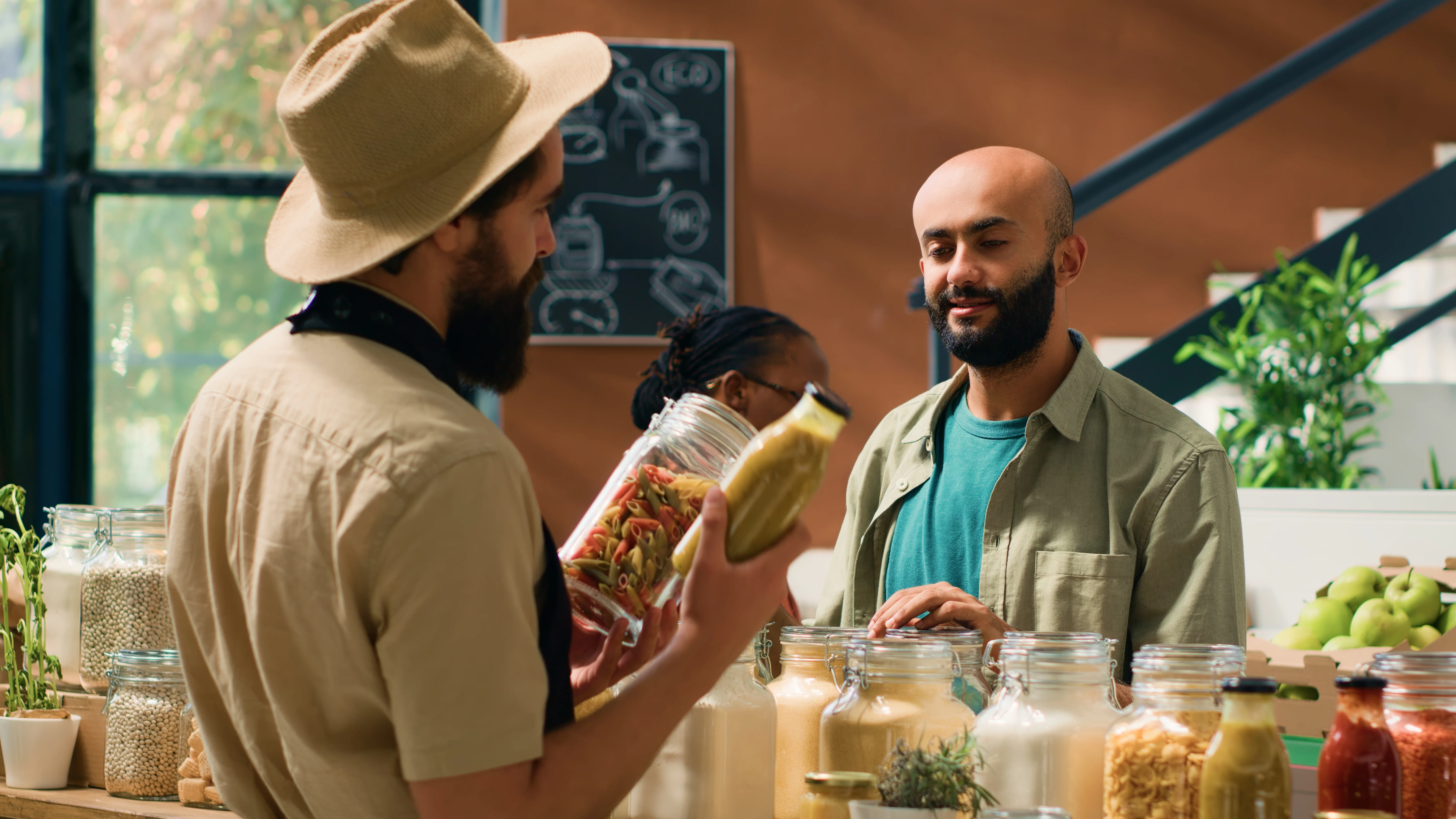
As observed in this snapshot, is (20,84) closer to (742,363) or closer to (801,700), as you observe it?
(742,363)

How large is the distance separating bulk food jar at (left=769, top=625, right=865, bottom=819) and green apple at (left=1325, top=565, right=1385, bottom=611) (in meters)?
1.24

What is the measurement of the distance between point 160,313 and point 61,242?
36 cm

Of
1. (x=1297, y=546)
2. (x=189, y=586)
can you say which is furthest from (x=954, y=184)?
(x=1297, y=546)

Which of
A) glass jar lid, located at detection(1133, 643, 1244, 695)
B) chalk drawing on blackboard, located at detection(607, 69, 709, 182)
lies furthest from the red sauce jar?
chalk drawing on blackboard, located at detection(607, 69, 709, 182)

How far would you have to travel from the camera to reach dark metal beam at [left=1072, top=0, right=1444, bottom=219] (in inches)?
129

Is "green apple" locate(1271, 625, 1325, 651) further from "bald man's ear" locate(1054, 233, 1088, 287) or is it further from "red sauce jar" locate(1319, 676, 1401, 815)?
"red sauce jar" locate(1319, 676, 1401, 815)

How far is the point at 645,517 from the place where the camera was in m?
1.13

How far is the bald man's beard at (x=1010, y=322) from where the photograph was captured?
1829 mm

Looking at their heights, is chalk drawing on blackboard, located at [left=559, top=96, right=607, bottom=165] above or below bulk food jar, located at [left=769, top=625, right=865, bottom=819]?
above

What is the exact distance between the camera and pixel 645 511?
114cm

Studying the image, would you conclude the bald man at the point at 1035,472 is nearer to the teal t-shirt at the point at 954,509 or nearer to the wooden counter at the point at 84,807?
the teal t-shirt at the point at 954,509

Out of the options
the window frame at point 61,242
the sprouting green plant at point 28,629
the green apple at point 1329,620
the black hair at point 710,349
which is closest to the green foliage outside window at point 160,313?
the window frame at point 61,242

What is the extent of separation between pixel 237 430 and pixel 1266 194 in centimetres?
384

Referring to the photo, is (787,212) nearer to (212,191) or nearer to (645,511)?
(212,191)
